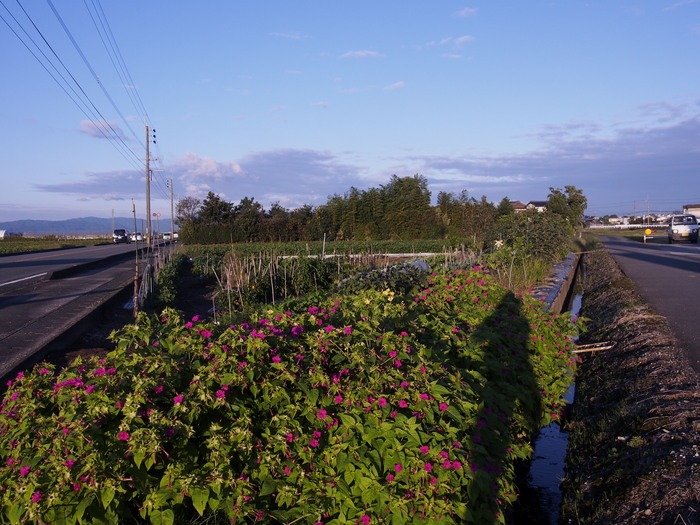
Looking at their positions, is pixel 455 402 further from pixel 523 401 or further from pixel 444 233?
pixel 444 233

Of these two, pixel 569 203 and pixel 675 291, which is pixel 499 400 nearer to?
pixel 675 291

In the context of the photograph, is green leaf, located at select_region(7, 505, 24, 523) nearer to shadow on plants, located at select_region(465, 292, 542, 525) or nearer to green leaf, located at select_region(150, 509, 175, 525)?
green leaf, located at select_region(150, 509, 175, 525)

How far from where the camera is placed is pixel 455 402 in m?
3.76

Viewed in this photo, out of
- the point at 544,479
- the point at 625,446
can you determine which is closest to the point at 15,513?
the point at 625,446

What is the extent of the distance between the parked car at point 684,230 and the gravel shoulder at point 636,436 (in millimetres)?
37606

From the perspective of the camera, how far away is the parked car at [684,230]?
143ft

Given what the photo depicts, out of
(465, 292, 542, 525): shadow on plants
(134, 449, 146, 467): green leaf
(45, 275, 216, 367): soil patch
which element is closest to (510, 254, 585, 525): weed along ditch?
(465, 292, 542, 525): shadow on plants

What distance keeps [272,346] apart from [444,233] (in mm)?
44157

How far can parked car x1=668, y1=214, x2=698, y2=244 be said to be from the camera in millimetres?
43500

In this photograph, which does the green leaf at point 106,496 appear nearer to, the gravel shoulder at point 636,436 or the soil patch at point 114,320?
the soil patch at point 114,320

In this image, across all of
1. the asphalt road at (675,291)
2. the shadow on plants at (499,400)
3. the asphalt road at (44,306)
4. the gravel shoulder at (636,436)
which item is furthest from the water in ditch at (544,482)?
the asphalt road at (44,306)

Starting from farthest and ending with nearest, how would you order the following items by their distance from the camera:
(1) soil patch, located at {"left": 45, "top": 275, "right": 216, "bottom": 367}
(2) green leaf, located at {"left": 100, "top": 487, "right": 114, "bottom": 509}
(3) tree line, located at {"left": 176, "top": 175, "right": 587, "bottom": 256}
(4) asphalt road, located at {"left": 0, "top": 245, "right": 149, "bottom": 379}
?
(3) tree line, located at {"left": 176, "top": 175, "right": 587, "bottom": 256} → (1) soil patch, located at {"left": 45, "top": 275, "right": 216, "bottom": 367} → (4) asphalt road, located at {"left": 0, "top": 245, "right": 149, "bottom": 379} → (2) green leaf, located at {"left": 100, "top": 487, "right": 114, "bottom": 509}

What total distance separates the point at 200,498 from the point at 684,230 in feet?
155

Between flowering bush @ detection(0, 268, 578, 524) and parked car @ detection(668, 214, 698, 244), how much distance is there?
45.1 metres
